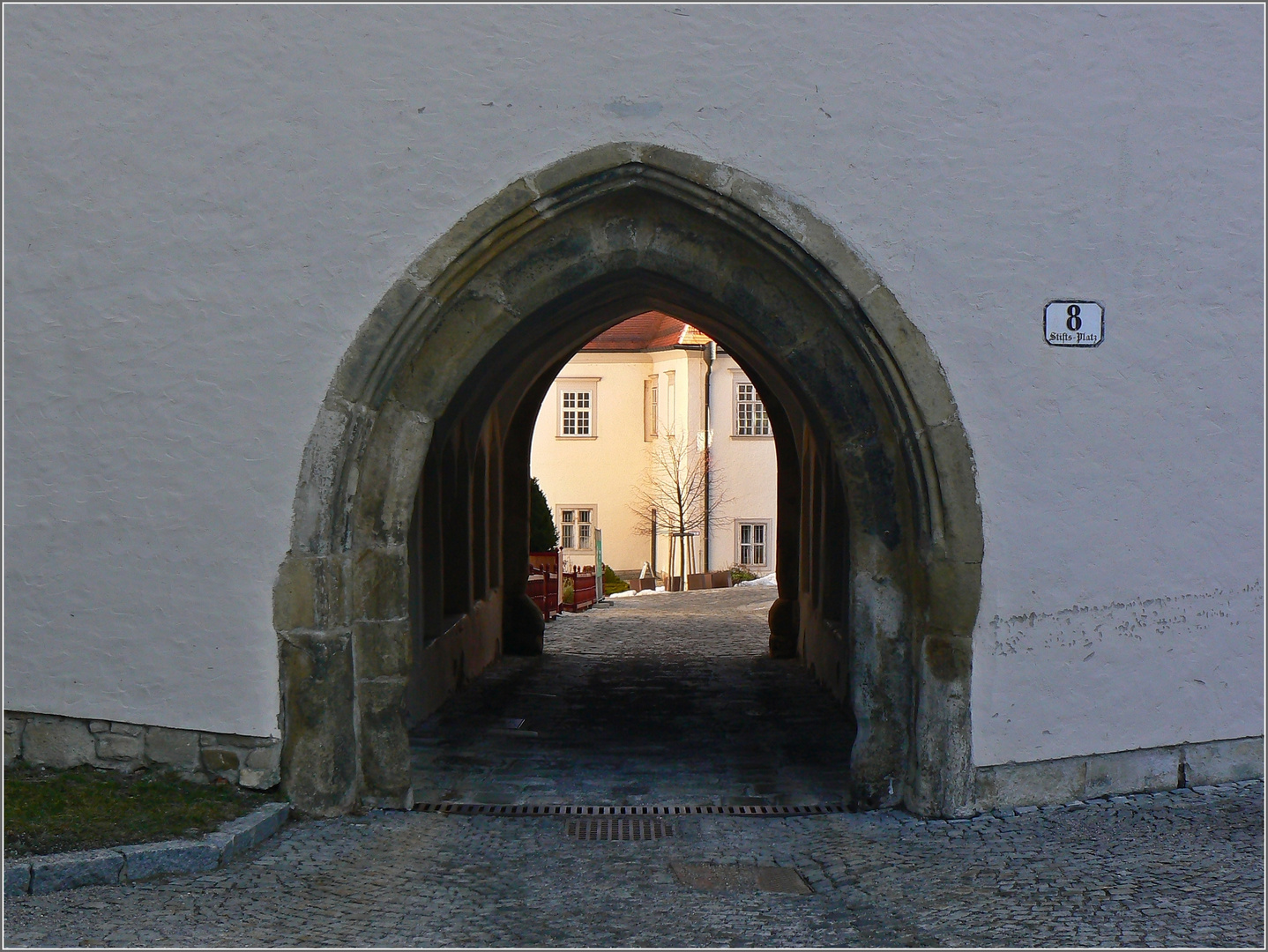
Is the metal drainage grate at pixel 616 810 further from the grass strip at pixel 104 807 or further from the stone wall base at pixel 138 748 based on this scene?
the grass strip at pixel 104 807

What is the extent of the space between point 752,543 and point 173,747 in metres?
25.7

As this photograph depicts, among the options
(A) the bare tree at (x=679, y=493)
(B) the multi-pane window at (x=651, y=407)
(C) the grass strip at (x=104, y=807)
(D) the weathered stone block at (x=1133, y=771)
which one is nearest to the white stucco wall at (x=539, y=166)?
(D) the weathered stone block at (x=1133, y=771)

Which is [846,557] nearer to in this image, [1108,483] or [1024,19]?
[1108,483]

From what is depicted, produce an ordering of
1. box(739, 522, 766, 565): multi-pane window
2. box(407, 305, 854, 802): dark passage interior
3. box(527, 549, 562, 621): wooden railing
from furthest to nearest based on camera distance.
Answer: box(739, 522, 766, 565): multi-pane window, box(527, 549, 562, 621): wooden railing, box(407, 305, 854, 802): dark passage interior

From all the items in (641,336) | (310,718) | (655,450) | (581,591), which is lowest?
(581,591)

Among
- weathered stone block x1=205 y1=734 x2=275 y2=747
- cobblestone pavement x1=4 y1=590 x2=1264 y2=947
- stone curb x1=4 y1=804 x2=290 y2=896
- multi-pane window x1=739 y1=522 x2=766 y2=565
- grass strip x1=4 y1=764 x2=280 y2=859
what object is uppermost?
weathered stone block x1=205 y1=734 x2=275 y2=747

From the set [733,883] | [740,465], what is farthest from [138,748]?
[740,465]

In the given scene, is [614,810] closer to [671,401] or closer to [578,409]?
[671,401]

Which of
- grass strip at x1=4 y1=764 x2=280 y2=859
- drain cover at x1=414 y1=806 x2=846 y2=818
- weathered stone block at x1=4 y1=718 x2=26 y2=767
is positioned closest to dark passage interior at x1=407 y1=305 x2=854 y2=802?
drain cover at x1=414 y1=806 x2=846 y2=818

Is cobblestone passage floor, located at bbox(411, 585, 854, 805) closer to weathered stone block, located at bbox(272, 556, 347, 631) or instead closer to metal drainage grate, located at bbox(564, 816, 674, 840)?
metal drainage grate, located at bbox(564, 816, 674, 840)

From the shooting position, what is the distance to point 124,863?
4.60 metres

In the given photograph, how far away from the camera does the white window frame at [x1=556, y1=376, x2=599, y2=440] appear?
31688mm

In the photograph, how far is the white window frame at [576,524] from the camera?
32.1 meters

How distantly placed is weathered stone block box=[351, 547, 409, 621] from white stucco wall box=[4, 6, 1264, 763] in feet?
1.29
